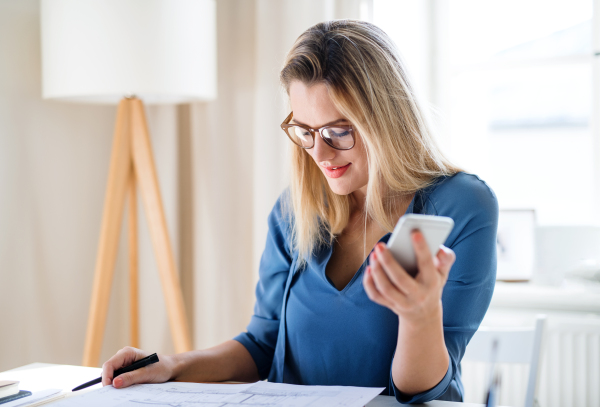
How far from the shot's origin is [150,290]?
214 cm

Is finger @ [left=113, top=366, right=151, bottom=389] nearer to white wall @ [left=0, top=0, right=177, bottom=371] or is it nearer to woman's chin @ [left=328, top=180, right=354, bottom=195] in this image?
woman's chin @ [left=328, top=180, right=354, bottom=195]

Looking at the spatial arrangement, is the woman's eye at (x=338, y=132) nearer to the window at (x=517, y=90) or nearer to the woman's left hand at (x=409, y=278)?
the woman's left hand at (x=409, y=278)

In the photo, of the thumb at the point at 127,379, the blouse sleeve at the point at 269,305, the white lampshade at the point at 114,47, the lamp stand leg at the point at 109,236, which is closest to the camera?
the thumb at the point at 127,379

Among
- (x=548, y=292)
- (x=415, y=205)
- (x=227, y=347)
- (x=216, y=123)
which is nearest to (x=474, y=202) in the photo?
(x=415, y=205)

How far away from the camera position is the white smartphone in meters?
0.58

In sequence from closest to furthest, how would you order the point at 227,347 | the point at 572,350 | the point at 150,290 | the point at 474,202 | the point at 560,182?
1. the point at 474,202
2. the point at 227,347
3. the point at 572,350
4. the point at 560,182
5. the point at 150,290

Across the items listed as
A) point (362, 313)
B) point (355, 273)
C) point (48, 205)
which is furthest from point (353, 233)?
point (48, 205)

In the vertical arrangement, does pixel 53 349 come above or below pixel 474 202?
below

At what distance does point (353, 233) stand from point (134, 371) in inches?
20.2

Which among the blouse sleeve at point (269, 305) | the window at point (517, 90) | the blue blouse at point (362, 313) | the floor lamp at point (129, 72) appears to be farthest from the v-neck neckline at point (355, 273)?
the window at point (517, 90)

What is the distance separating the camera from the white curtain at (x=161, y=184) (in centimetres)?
171

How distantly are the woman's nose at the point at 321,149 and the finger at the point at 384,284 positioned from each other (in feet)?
1.41

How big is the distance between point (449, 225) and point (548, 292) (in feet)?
4.58

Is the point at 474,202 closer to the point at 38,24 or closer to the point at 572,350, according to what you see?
the point at 572,350
